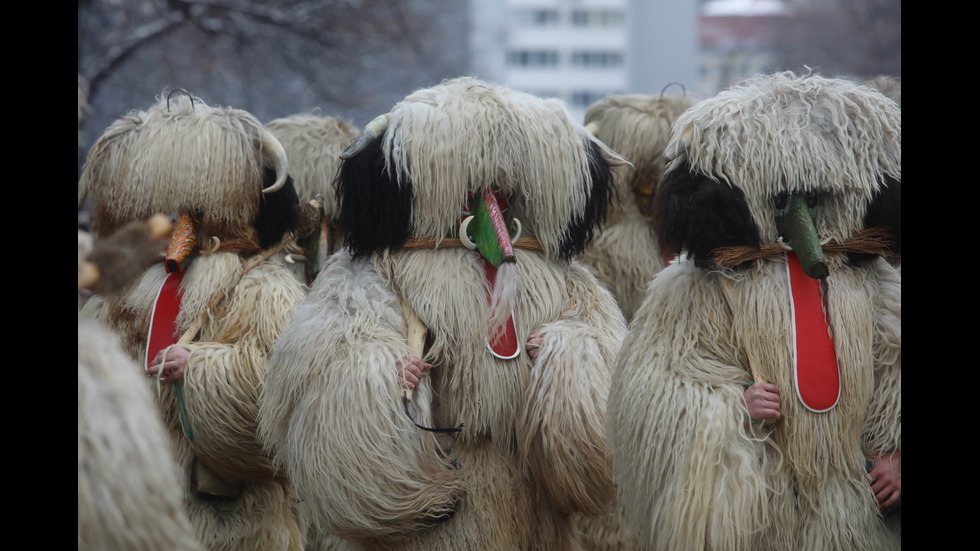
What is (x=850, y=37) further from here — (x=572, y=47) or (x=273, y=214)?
(x=572, y=47)

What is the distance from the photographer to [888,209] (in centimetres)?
274

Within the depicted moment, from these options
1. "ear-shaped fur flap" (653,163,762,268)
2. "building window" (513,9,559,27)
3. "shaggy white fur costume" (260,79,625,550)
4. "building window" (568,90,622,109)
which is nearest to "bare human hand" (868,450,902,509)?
"ear-shaped fur flap" (653,163,762,268)

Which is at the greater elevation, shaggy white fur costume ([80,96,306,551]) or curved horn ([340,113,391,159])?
curved horn ([340,113,391,159])

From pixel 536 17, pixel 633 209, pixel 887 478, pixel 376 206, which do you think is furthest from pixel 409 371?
pixel 536 17

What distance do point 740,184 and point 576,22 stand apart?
51.7 metres

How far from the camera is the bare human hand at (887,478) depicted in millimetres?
2652

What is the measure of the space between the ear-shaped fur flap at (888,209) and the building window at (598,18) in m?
51.4

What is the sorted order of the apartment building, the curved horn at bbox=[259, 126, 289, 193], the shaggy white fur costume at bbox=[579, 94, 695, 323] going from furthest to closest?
the apartment building
the shaggy white fur costume at bbox=[579, 94, 695, 323]
the curved horn at bbox=[259, 126, 289, 193]

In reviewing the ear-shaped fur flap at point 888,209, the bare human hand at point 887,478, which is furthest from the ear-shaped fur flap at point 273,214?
the bare human hand at point 887,478

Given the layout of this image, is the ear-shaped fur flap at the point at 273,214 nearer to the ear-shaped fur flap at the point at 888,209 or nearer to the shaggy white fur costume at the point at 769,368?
the shaggy white fur costume at the point at 769,368

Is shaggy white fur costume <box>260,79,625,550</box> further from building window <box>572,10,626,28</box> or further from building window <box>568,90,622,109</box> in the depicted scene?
building window <box>572,10,626,28</box>

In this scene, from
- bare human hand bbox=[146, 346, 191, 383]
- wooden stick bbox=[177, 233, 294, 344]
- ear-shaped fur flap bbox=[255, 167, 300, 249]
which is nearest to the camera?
bare human hand bbox=[146, 346, 191, 383]

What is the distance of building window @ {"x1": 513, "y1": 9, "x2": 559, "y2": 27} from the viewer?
5259cm

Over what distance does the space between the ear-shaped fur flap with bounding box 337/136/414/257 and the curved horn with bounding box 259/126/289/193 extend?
607 mm
